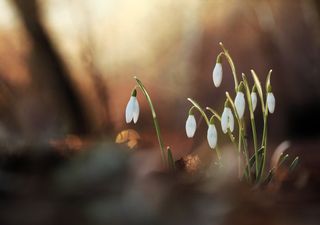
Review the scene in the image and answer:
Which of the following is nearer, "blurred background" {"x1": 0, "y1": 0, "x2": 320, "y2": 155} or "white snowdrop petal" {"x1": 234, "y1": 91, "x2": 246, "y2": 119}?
"white snowdrop petal" {"x1": 234, "y1": 91, "x2": 246, "y2": 119}

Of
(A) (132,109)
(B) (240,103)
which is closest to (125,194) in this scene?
(A) (132,109)

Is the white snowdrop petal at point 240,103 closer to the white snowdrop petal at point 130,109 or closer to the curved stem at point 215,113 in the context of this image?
the curved stem at point 215,113

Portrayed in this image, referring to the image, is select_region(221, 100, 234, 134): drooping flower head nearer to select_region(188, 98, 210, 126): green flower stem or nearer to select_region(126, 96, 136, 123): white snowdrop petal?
select_region(188, 98, 210, 126): green flower stem

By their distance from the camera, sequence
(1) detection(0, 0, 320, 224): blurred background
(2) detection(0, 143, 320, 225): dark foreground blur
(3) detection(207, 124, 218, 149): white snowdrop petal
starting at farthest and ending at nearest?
(1) detection(0, 0, 320, 224): blurred background < (3) detection(207, 124, 218, 149): white snowdrop petal < (2) detection(0, 143, 320, 225): dark foreground blur

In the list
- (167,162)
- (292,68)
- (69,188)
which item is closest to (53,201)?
(69,188)

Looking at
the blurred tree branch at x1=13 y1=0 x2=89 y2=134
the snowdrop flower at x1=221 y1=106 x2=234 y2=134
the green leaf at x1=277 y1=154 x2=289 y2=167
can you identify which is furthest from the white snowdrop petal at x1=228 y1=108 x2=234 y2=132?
the blurred tree branch at x1=13 y1=0 x2=89 y2=134

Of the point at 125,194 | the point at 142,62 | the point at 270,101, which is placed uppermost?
the point at 142,62

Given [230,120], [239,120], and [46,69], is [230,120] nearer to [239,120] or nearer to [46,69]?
[239,120]
